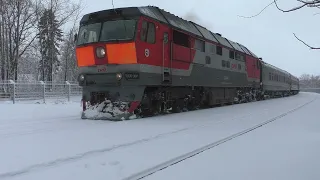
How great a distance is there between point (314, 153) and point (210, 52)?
38.0 feet

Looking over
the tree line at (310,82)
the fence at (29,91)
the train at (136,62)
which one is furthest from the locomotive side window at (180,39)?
the tree line at (310,82)

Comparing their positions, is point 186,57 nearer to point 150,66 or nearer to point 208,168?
point 150,66

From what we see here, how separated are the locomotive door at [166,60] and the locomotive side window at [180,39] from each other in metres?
0.66

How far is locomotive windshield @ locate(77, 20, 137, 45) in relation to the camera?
11.8 meters

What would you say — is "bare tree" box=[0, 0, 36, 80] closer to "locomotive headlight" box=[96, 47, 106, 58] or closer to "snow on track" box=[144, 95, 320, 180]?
"locomotive headlight" box=[96, 47, 106, 58]

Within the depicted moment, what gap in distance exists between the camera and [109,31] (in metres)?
12.1

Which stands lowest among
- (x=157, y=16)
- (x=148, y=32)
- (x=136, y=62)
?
(x=136, y=62)

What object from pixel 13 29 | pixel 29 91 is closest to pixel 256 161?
pixel 29 91

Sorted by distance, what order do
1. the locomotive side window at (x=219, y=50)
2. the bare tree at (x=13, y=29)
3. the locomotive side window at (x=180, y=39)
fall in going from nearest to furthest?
the locomotive side window at (x=180, y=39) < the locomotive side window at (x=219, y=50) < the bare tree at (x=13, y=29)

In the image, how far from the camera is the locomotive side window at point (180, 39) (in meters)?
14.2

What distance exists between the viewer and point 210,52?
1786 centimetres

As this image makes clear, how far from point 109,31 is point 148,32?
4.42ft

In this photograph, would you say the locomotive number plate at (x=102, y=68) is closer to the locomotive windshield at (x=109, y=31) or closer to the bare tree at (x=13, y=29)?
the locomotive windshield at (x=109, y=31)

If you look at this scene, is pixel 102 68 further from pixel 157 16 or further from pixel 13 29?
pixel 13 29
